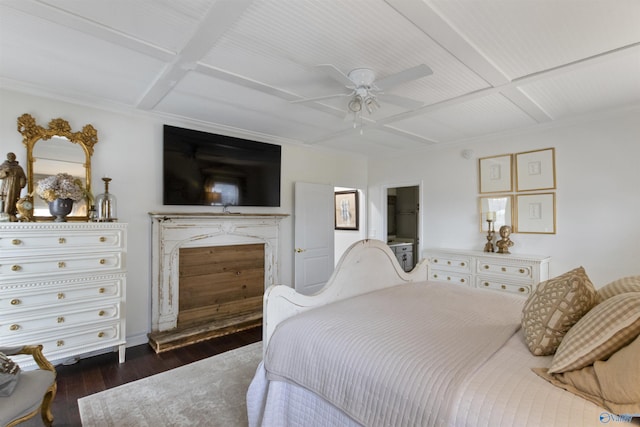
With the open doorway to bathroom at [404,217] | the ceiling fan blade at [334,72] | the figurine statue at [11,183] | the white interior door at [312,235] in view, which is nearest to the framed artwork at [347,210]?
the open doorway to bathroom at [404,217]

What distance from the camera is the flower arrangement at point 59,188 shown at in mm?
2533

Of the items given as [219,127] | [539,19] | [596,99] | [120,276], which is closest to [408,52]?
[539,19]

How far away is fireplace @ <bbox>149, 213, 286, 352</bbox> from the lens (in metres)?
3.29

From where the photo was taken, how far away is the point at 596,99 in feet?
9.35

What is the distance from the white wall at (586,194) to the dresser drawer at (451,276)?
1.61ft

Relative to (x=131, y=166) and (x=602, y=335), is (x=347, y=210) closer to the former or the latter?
(x=131, y=166)

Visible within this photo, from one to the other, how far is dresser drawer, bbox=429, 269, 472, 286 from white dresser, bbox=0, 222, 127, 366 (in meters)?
3.67

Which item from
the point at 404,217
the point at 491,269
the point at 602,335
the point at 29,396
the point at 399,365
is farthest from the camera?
the point at 404,217

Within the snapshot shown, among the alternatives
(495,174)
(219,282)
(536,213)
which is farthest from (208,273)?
(536,213)

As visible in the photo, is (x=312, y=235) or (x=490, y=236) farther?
(x=312, y=235)

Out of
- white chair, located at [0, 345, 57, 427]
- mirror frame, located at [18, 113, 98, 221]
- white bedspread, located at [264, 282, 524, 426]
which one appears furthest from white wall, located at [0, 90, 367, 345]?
white bedspread, located at [264, 282, 524, 426]

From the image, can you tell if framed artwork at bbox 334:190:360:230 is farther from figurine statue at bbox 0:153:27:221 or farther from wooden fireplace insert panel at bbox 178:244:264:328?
figurine statue at bbox 0:153:27:221

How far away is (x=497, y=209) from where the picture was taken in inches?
156

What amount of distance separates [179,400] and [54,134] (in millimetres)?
2614
